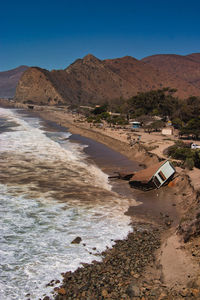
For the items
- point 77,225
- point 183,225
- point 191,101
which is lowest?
point 77,225

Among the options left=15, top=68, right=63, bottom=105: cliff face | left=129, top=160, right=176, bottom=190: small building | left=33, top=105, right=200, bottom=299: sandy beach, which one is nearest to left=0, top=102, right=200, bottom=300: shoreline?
left=33, top=105, right=200, bottom=299: sandy beach

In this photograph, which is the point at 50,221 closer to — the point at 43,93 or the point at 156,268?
the point at 156,268

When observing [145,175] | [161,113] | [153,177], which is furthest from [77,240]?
[161,113]

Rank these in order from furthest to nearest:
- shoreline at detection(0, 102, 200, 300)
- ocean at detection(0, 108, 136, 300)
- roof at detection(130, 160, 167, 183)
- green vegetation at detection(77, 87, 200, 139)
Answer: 1. green vegetation at detection(77, 87, 200, 139)
2. roof at detection(130, 160, 167, 183)
3. ocean at detection(0, 108, 136, 300)
4. shoreline at detection(0, 102, 200, 300)

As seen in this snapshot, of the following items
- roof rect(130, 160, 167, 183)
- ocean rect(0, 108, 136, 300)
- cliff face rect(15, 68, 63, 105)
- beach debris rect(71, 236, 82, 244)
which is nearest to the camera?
ocean rect(0, 108, 136, 300)

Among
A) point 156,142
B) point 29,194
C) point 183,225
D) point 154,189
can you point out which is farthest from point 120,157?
point 183,225

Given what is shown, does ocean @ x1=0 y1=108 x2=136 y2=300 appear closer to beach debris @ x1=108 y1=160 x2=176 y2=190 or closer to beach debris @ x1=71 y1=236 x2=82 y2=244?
beach debris @ x1=71 y1=236 x2=82 y2=244

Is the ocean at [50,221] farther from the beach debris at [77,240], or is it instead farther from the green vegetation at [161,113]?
the green vegetation at [161,113]

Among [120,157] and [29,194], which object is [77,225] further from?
[120,157]
